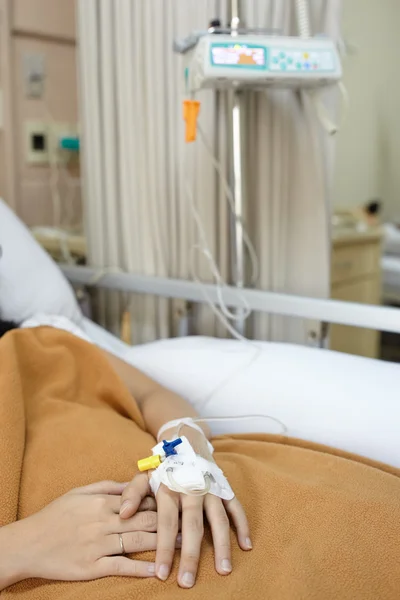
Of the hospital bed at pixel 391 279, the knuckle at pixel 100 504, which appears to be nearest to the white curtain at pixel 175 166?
the knuckle at pixel 100 504

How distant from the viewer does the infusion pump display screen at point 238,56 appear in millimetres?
1150

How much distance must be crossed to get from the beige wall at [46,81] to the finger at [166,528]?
59.8 inches

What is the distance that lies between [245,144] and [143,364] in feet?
1.87

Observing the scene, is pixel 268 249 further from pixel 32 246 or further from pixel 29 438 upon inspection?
pixel 29 438

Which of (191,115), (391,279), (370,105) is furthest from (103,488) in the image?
(370,105)

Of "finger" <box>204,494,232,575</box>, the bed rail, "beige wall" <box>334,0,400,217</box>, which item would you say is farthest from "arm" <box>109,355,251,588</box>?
"beige wall" <box>334,0,400,217</box>

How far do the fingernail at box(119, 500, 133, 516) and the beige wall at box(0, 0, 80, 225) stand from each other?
151 cm

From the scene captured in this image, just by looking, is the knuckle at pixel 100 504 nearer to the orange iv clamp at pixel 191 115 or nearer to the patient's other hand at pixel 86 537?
the patient's other hand at pixel 86 537

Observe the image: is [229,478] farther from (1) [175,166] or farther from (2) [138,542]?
(1) [175,166]

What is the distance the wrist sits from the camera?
695 millimetres

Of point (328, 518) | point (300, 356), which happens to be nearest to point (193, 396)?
point (300, 356)

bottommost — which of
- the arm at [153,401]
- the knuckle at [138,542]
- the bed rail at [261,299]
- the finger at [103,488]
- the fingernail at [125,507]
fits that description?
the knuckle at [138,542]

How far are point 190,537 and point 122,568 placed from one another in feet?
0.27

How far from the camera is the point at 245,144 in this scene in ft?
4.75
